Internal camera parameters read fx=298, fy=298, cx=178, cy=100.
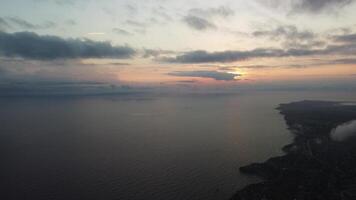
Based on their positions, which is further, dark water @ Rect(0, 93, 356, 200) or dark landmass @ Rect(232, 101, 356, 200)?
dark water @ Rect(0, 93, 356, 200)

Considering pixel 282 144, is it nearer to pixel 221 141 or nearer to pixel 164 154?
pixel 221 141

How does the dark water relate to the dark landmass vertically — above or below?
below

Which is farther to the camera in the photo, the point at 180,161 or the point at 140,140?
the point at 140,140

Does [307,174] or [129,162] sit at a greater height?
[307,174]

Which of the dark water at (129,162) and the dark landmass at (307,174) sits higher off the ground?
the dark landmass at (307,174)

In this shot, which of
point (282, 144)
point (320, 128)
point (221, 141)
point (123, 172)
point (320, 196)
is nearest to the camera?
point (320, 196)

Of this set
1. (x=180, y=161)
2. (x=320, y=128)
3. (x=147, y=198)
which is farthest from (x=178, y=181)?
(x=320, y=128)

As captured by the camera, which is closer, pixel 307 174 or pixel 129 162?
pixel 307 174

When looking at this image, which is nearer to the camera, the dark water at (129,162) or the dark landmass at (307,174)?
the dark landmass at (307,174)

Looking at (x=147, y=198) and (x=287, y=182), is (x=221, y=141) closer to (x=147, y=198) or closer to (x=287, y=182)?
(x=287, y=182)

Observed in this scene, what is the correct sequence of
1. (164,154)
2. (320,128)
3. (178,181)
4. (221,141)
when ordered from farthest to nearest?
(320,128) < (221,141) < (164,154) < (178,181)
